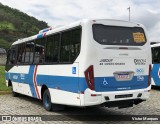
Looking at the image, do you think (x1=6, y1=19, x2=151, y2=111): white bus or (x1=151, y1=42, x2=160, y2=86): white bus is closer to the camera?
(x1=6, y1=19, x2=151, y2=111): white bus

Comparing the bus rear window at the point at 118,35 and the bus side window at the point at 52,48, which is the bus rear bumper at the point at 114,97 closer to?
the bus rear window at the point at 118,35

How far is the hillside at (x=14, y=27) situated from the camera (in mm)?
94625

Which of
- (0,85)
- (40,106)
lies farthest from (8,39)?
(40,106)

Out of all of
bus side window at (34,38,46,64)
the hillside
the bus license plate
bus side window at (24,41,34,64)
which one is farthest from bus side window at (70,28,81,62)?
the hillside

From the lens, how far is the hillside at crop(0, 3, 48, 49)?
3725 inches

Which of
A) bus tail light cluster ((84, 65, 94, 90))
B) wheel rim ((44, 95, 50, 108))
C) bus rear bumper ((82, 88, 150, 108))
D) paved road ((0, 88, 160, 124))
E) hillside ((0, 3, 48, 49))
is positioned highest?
hillside ((0, 3, 48, 49))

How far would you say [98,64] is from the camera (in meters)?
9.67

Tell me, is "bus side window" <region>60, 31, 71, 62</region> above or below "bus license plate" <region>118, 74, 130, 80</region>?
above

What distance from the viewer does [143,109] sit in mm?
12320

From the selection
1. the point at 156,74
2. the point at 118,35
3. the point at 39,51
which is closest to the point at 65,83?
the point at 118,35

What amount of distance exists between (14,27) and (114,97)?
106350 mm

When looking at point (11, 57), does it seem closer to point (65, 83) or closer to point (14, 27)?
point (65, 83)

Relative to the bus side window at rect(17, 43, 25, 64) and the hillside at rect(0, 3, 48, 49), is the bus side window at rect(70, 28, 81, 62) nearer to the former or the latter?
the bus side window at rect(17, 43, 25, 64)

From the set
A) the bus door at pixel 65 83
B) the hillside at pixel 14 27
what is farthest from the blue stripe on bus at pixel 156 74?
the hillside at pixel 14 27
